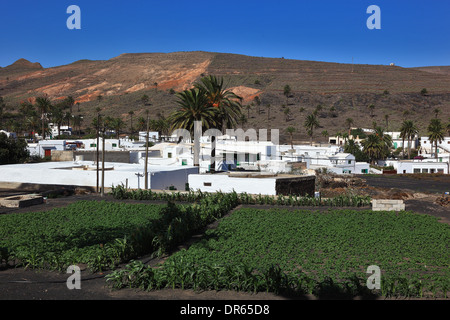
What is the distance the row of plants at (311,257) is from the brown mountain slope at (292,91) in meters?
89.7

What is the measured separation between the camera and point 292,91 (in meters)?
146

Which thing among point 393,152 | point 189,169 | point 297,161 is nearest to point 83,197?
point 189,169

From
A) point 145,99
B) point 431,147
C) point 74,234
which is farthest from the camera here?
point 145,99

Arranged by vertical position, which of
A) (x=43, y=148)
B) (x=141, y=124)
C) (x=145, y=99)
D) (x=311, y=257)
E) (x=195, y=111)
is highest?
(x=145, y=99)

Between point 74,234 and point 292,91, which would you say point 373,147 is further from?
point 74,234

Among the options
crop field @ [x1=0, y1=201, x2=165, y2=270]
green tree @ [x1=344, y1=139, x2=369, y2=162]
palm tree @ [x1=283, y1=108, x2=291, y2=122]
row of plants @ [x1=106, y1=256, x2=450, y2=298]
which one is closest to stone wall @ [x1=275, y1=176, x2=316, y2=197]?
crop field @ [x1=0, y1=201, x2=165, y2=270]

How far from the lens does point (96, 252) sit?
14391 mm

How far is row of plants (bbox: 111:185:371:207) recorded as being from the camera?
85.1ft

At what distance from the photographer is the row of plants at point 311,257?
38.3 feet

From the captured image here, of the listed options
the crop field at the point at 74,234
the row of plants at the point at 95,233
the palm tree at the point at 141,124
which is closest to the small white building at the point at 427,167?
the row of plants at the point at 95,233

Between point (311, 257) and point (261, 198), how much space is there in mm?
12609

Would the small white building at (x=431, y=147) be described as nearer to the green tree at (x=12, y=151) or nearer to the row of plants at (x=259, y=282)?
the green tree at (x=12, y=151)

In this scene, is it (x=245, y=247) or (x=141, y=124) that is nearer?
(x=245, y=247)

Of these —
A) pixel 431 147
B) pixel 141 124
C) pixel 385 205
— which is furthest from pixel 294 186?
pixel 141 124
